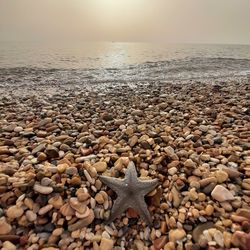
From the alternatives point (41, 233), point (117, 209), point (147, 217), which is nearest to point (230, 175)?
point (147, 217)

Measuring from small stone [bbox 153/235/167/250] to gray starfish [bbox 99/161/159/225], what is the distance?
0.20 m

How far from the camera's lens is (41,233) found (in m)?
2.77

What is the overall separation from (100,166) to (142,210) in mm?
962

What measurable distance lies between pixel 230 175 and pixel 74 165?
6.93 feet

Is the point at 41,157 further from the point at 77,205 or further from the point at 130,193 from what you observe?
the point at 130,193

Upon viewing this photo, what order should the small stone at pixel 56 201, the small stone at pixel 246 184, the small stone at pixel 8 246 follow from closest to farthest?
the small stone at pixel 8 246 → the small stone at pixel 56 201 → the small stone at pixel 246 184

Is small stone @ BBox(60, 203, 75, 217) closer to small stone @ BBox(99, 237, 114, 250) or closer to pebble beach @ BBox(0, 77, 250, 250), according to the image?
pebble beach @ BBox(0, 77, 250, 250)

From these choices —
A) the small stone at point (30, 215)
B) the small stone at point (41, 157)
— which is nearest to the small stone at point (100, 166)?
the small stone at point (41, 157)

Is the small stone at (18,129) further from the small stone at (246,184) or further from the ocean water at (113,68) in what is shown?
the ocean water at (113,68)

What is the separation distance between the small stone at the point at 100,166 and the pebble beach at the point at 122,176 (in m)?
0.01

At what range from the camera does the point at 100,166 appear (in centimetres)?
357

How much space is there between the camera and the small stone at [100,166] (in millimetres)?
3528

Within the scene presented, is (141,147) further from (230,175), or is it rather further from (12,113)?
(12,113)

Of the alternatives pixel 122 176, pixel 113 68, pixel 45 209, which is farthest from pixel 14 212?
pixel 113 68
